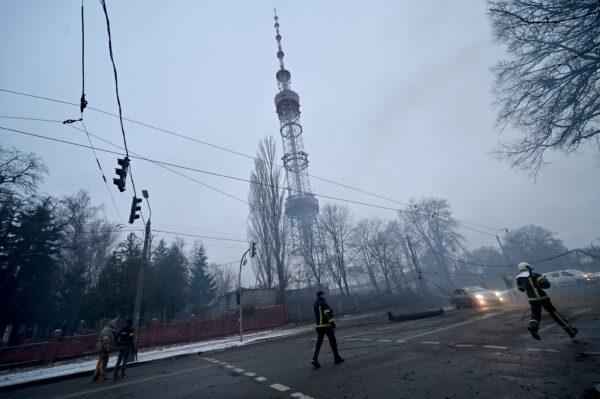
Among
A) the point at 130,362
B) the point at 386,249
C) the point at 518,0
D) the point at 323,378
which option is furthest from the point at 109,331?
the point at 386,249

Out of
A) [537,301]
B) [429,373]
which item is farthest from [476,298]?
[429,373]

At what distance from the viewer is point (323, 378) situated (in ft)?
18.3

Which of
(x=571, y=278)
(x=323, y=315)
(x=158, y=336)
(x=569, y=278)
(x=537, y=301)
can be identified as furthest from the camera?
(x=569, y=278)

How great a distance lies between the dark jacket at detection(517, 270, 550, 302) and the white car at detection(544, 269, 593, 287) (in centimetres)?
2096

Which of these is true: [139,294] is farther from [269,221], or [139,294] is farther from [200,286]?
[200,286]

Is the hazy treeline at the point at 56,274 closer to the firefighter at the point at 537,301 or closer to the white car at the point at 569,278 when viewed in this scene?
the firefighter at the point at 537,301

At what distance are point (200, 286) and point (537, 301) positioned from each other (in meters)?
47.7

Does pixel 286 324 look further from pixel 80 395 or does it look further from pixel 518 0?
pixel 518 0

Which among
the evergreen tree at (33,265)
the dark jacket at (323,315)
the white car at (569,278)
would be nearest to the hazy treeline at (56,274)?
the evergreen tree at (33,265)

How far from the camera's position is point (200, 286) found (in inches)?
1817

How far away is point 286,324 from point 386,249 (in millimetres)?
23507

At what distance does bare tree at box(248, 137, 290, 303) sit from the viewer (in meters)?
28.4

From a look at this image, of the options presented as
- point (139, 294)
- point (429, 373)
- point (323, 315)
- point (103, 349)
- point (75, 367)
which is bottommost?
point (429, 373)

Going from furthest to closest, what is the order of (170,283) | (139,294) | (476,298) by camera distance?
(170,283) < (476,298) < (139,294)
